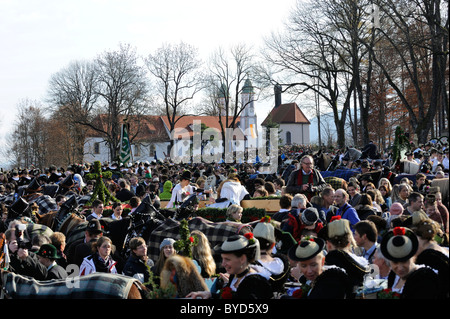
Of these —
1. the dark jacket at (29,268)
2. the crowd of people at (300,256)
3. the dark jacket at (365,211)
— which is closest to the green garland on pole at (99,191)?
the crowd of people at (300,256)

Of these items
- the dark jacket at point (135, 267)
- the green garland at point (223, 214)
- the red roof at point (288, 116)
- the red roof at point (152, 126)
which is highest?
the red roof at point (288, 116)

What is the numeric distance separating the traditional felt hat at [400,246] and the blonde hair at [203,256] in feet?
8.17

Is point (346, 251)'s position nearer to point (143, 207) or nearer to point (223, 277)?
point (223, 277)

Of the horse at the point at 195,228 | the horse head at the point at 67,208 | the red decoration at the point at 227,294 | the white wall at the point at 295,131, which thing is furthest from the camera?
the white wall at the point at 295,131

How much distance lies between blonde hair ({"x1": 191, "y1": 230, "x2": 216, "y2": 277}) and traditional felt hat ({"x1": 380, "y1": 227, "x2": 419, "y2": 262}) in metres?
2.49

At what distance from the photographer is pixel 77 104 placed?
63781 millimetres

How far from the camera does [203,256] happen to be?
22.1 feet

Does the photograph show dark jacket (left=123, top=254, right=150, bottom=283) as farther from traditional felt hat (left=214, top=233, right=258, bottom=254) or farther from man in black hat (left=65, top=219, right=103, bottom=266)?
traditional felt hat (left=214, top=233, right=258, bottom=254)

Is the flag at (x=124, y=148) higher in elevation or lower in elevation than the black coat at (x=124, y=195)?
higher

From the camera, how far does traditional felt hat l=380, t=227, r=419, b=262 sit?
4.53 meters

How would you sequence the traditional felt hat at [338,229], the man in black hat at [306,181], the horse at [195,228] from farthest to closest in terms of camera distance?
the man in black hat at [306,181]
the horse at [195,228]
the traditional felt hat at [338,229]

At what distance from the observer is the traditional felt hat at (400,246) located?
4531 millimetres

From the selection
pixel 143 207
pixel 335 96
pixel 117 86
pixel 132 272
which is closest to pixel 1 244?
pixel 132 272

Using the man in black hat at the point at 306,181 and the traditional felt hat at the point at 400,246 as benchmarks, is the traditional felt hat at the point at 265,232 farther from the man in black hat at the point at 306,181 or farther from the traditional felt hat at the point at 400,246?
the man in black hat at the point at 306,181
